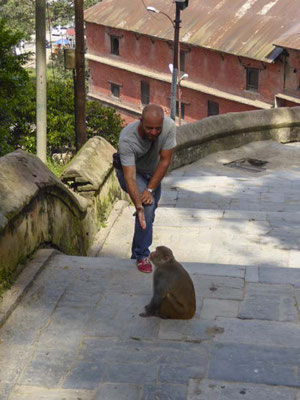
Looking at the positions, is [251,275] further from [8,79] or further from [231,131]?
→ [8,79]

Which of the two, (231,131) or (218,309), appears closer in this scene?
(218,309)

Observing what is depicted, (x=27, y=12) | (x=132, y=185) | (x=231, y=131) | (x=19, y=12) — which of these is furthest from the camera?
(x=27, y=12)

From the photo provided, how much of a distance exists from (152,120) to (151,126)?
0.05m

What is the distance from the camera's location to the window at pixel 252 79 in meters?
31.6

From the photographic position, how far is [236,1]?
108 ft

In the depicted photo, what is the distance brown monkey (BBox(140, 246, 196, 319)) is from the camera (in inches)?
174

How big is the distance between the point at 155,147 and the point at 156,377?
Answer: 7.17 ft

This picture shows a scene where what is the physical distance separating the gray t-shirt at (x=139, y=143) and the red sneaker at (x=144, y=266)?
78 centimetres

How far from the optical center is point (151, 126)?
16.6 ft

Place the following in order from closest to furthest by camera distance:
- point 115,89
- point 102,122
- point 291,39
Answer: point 102,122 → point 291,39 → point 115,89

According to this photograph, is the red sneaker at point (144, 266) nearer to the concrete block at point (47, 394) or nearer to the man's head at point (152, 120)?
the man's head at point (152, 120)

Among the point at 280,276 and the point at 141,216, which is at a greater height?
the point at 141,216

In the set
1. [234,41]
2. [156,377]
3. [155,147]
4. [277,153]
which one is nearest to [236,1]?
[234,41]

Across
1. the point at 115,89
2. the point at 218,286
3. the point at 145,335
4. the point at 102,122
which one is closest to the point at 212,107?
the point at 115,89
